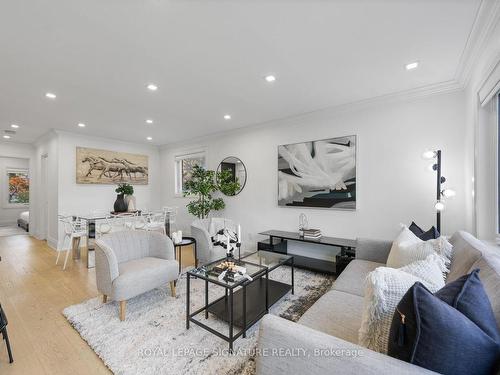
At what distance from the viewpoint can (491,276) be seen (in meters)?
1.09

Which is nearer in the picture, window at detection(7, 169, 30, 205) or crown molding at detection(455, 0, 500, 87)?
crown molding at detection(455, 0, 500, 87)

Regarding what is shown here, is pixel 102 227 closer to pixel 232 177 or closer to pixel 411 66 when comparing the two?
pixel 232 177

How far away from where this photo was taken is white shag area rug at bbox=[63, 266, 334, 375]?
1.70m

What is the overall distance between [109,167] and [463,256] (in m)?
6.28

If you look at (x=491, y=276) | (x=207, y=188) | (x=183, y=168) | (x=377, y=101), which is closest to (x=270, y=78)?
(x=377, y=101)

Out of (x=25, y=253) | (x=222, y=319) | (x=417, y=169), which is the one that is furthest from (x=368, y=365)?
(x=25, y=253)

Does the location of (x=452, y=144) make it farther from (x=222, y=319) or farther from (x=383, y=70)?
(x=222, y=319)

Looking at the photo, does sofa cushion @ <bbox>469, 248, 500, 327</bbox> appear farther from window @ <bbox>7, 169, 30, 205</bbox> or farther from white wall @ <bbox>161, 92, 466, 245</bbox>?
window @ <bbox>7, 169, 30, 205</bbox>

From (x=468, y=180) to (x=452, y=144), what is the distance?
0.49 m

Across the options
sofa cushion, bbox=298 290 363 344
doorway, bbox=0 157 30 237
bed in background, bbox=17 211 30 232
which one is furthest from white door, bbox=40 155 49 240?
sofa cushion, bbox=298 290 363 344

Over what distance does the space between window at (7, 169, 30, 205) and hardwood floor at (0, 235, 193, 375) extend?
4806 millimetres

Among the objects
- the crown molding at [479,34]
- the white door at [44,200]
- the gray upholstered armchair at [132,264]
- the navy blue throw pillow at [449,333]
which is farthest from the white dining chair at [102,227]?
the crown molding at [479,34]

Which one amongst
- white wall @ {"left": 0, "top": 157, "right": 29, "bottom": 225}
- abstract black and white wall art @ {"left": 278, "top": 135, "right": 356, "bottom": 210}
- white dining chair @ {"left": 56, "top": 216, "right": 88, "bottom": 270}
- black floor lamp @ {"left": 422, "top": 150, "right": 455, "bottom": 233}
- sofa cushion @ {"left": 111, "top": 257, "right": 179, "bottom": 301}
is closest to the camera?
sofa cushion @ {"left": 111, "top": 257, "right": 179, "bottom": 301}

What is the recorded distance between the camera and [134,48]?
2076mm
